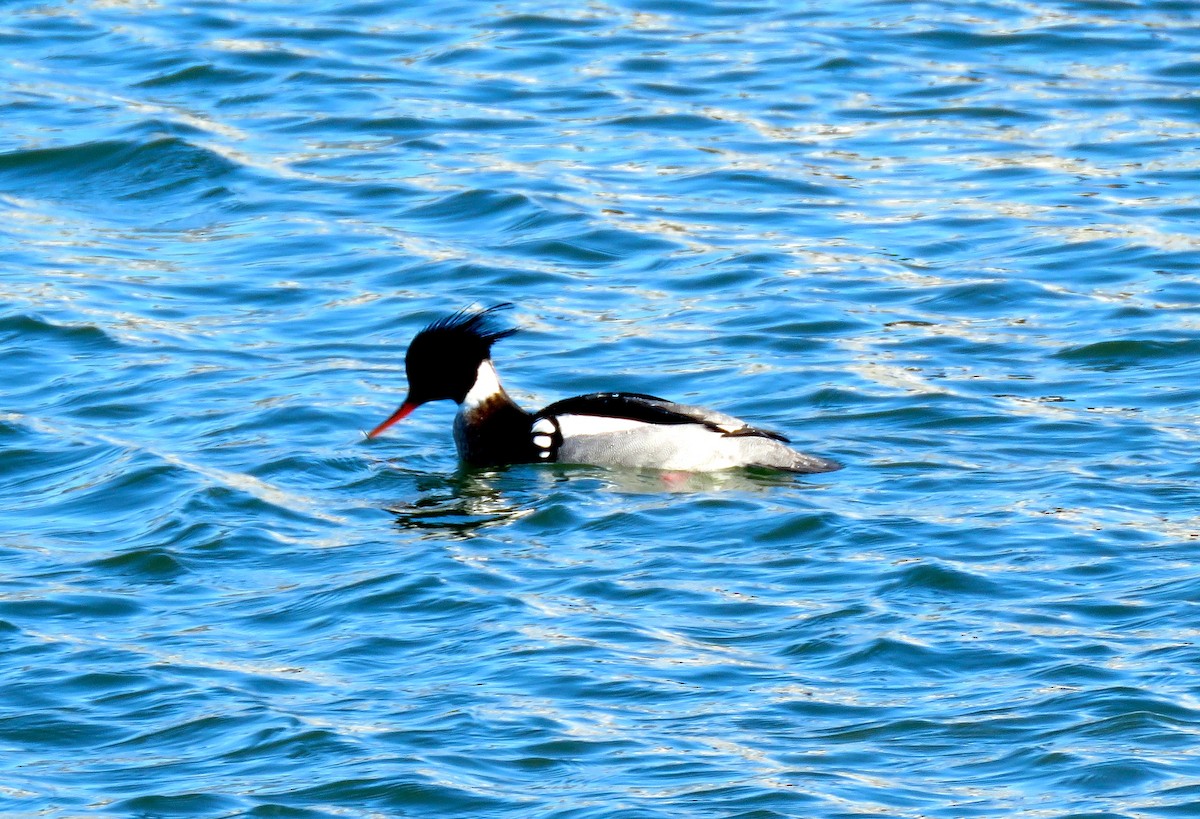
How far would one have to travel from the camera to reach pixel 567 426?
12086 millimetres

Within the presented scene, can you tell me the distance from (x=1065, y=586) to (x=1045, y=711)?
1492 millimetres

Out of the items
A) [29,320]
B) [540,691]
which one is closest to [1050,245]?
[29,320]

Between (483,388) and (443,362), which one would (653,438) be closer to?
(483,388)

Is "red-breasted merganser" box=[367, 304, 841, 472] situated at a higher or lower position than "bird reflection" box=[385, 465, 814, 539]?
higher

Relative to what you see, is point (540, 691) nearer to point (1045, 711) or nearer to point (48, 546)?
point (1045, 711)

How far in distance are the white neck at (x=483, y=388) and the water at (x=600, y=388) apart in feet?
1.26

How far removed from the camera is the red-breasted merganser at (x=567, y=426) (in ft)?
38.7

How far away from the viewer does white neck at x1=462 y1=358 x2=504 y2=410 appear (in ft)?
41.3

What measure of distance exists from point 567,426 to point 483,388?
774 millimetres

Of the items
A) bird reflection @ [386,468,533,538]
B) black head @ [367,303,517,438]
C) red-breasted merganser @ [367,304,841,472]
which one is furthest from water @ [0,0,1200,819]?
black head @ [367,303,517,438]

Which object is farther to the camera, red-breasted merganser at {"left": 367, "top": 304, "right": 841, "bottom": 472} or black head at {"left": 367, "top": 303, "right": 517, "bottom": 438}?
black head at {"left": 367, "top": 303, "right": 517, "bottom": 438}

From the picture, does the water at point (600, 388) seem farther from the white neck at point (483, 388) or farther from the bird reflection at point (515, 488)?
the white neck at point (483, 388)

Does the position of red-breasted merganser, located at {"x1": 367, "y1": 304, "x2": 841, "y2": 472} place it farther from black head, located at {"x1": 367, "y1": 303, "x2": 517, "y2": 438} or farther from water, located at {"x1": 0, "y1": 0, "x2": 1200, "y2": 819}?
water, located at {"x1": 0, "y1": 0, "x2": 1200, "y2": 819}

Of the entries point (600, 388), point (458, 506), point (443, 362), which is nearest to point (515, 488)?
point (458, 506)
